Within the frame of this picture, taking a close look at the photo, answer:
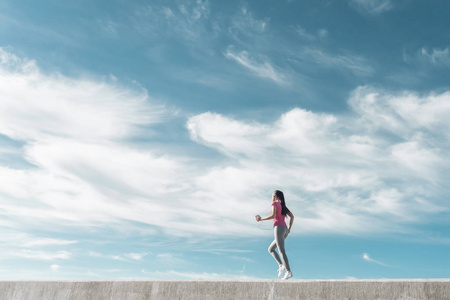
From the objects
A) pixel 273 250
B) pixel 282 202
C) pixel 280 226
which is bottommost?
pixel 273 250

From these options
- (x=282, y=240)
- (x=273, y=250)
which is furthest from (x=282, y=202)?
(x=273, y=250)

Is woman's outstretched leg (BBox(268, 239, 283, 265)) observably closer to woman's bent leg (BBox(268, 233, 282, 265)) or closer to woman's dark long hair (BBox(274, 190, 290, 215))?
woman's bent leg (BBox(268, 233, 282, 265))

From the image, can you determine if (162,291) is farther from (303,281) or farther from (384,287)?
(384,287)

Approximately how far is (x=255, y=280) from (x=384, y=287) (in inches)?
99.0

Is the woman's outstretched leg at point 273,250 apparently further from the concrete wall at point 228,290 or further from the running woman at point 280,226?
the concrete wall at point 228,290

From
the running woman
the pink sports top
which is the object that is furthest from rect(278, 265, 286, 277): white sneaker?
the pink sports top

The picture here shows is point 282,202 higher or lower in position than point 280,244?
higher

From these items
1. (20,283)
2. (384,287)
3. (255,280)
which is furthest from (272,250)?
(20,283)

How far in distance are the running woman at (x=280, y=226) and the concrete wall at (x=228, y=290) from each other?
4.84 ft

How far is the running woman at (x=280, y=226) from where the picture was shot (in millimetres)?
9758

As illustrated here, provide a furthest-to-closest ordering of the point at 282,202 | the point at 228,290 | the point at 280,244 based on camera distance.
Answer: the point at 282,202
the point at 280,244
the point at 228,290

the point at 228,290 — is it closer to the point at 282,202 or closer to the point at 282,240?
the point at 282,240

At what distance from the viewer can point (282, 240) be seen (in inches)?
388

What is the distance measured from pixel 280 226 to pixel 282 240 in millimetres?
326
